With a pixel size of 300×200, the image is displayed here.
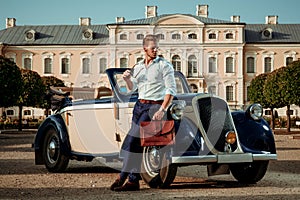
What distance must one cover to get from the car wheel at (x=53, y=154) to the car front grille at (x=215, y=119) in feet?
8.77

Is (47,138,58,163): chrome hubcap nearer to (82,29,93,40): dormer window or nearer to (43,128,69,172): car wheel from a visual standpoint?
(43,128,69,172): car wheel

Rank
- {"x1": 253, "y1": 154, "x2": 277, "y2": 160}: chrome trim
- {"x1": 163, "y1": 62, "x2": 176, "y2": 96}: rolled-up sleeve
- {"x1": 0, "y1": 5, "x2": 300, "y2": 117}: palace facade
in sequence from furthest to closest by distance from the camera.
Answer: {"x1": 0, "y1": 5, "x2": 300, "y2": 117}: palace facade < {"x1": 253, "y1": 154, "x2": 277, "y2": 160}: chrome trim < {"x1": 163, "y1": 62, "x2": 176, "y2": 96}: rolled-up sleeve

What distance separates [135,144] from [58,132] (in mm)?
2561

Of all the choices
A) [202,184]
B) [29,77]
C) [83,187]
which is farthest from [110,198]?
[29,77]

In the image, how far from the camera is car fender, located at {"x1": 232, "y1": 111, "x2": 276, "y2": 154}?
287 inches

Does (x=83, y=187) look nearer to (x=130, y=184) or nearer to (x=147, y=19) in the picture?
(x=130, y=184)

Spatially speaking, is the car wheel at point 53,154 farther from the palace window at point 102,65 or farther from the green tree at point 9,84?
the green tree at point 9,84

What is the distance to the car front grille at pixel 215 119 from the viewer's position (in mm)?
7020

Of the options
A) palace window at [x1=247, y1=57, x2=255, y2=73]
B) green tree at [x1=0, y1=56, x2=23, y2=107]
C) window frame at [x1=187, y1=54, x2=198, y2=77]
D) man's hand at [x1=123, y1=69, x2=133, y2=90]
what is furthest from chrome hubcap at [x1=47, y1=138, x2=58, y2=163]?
palace window at [x1=247, y1=57, x2=255, y2=73]

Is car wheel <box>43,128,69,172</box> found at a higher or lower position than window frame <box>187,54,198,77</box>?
lower

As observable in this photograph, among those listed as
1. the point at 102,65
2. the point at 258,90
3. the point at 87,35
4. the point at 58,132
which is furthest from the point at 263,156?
the point at 87,35

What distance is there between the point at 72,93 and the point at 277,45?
5610cm

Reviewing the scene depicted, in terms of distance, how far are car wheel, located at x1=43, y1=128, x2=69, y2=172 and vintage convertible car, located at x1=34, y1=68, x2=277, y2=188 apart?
2cm

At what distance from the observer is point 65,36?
64.9m
